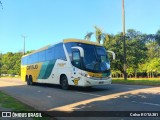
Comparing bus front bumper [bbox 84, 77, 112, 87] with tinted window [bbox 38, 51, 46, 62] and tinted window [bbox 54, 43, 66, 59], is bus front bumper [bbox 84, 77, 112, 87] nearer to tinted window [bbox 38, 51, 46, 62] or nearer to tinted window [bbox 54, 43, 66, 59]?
tinted window [bbox 54, 43, 66, 59]

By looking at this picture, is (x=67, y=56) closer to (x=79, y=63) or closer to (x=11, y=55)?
(x=79, y=63)

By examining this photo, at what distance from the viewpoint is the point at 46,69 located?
A: 23781mm

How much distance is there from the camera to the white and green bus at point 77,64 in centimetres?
1786

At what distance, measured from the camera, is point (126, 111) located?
33.9ft

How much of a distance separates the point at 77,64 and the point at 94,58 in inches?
46.6

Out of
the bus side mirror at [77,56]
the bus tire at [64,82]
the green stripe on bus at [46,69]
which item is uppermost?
the bus side mirror at [77,56]

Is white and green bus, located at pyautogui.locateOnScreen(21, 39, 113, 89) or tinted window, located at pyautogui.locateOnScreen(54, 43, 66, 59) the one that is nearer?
white and green bus, located at pyautogui.locateOnScreen(21, 39, 113, 89)

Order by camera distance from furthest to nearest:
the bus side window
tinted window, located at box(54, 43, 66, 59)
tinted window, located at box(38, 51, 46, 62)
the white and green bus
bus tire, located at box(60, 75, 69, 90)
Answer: tinted window, located at box(38, 51, 46, 62), tinted window, located at box(54, 43, 66, 59), bus tire, located at box(60, 75, 69, 90), the bus side window, the white and green bus

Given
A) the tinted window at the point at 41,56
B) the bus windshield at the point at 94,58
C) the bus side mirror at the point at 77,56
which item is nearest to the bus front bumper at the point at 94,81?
the bus windshield at the point at 94,58

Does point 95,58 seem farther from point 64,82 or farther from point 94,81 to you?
point 64,82

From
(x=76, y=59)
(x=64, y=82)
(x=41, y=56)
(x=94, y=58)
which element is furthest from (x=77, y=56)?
(x=41, y=56)

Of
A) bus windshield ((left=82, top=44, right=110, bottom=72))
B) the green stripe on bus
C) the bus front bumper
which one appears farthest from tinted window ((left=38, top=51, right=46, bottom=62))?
the bus front bumper

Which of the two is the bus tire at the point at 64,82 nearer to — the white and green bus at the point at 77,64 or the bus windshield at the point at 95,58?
the white and green bus at the point at 77,64

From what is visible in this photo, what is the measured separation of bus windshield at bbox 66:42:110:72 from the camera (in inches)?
705
